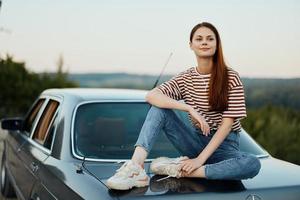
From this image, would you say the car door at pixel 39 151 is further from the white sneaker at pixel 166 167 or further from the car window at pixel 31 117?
the white sneaker at pixel 166 167

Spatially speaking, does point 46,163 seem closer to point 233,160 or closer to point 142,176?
point 142,176

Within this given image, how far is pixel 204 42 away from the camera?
3.16 metres

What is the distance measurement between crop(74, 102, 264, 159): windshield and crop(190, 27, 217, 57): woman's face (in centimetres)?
79

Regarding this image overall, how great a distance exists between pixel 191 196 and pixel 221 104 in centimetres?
77

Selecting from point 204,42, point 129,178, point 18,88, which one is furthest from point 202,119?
point 18,88

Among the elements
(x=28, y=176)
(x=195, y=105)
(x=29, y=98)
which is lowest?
(x=29, y=98)

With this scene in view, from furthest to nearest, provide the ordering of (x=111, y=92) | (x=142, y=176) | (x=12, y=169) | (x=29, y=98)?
(x=29, y=98)
(x=12, y=169)
(x=111, y=92)
(x=142, y=176)

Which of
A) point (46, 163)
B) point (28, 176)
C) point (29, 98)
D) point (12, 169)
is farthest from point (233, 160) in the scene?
point (29, 98)

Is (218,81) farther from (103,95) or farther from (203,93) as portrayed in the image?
(103,95)

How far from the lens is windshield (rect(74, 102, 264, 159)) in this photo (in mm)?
3529

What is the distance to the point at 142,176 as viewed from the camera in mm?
2709

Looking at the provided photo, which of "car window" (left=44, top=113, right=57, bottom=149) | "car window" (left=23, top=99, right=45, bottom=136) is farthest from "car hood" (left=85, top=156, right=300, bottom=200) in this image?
"car window" (left=23, top=99, right=45, bottom=136)

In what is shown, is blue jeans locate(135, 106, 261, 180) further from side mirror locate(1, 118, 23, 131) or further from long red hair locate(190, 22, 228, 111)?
side mirror locate(1, 118, 23, 131)

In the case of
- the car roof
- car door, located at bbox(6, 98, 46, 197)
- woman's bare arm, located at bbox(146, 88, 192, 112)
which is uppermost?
woman's bare arm, located at bbox(146, 88, 192, 112)
